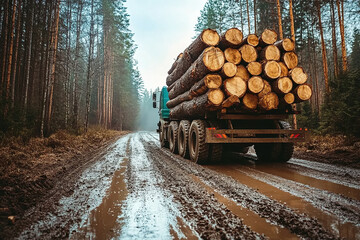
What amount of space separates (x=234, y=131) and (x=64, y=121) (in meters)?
14.7

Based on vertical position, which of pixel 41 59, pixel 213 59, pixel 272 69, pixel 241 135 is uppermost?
pixel 41 59

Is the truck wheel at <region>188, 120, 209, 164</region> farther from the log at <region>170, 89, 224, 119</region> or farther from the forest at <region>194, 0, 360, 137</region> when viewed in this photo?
the forest at <region>194, 0, 360, 137</region>

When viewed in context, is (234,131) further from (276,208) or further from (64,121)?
(64,121)

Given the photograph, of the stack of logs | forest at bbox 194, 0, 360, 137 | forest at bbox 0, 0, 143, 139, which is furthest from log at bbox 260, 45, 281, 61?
forest at bbox 0, 0, 143, 139

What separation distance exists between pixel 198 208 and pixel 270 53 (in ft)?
14.4

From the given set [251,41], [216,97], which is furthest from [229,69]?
[251,41]

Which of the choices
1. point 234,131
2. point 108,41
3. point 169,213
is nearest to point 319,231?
point 169,213

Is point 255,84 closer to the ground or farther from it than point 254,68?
closer to the ground

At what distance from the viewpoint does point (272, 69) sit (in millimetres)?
4855

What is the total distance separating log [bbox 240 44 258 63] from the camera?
16.4 feet

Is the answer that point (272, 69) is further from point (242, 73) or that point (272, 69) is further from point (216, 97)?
point (216, 97)

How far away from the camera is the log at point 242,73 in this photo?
195 inches

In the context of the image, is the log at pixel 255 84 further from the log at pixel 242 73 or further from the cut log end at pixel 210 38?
the cut log end at pixel 210 38

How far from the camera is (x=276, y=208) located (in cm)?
232
